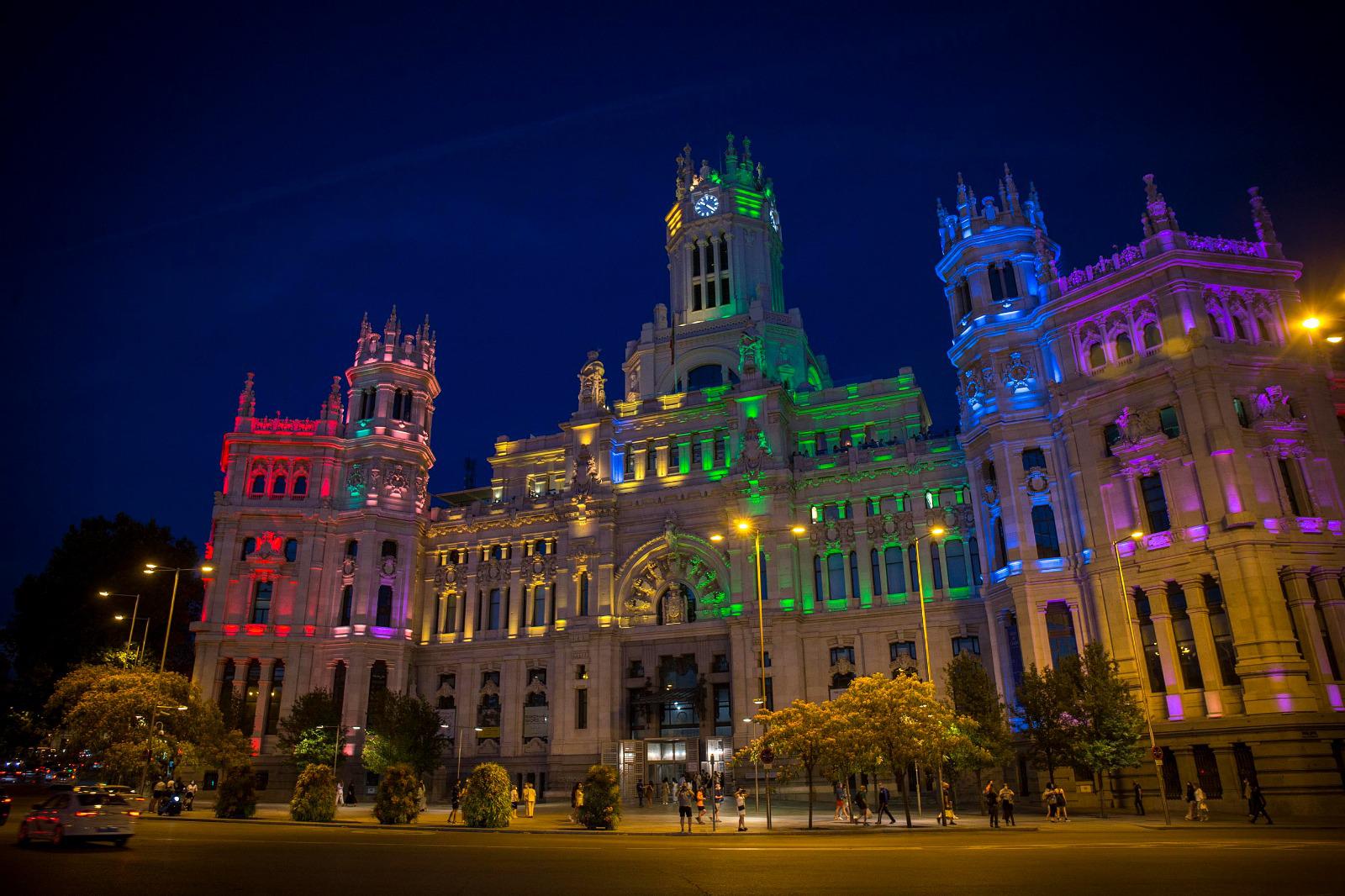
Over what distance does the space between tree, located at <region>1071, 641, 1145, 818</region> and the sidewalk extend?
2526 millimetres

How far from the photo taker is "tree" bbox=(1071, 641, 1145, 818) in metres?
42.0

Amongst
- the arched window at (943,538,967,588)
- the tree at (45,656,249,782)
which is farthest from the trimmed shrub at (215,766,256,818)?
the arched window at (943,538,967,588)

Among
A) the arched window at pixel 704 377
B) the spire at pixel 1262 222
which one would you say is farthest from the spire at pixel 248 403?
the spire at pixel 1262 222

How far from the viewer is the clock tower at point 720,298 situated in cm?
8069

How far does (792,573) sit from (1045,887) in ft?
156

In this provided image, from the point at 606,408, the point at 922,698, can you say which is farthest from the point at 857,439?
the point at 922,698

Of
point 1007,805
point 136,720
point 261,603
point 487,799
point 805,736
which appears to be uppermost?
point 261,603

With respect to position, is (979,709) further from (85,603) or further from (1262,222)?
(85,603)

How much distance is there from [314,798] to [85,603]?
4639cm

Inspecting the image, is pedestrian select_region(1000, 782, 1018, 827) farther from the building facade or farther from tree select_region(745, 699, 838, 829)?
the building facade

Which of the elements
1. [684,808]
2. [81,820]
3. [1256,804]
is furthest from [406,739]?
[1256,804]

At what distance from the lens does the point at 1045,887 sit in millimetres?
16406

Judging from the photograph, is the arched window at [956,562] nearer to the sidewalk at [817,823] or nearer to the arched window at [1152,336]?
the sidewalk at [817,823]

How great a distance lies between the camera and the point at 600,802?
37.6 metres
